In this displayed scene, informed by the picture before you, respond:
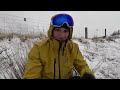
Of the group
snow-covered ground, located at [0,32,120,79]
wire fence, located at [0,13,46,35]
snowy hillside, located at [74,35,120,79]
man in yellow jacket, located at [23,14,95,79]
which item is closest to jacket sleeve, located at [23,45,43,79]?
man in yellow jacket, located at [23,14,95,79]

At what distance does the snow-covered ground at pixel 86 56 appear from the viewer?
484 cm

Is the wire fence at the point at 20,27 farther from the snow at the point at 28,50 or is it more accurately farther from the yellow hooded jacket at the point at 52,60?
the yellow hooded jacket at the point at 52,60

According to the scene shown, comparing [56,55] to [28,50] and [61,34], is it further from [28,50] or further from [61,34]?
[28,50]

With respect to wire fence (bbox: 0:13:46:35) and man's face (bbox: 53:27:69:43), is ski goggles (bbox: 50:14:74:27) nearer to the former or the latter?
man's face (bbox: 53:27:69:43)

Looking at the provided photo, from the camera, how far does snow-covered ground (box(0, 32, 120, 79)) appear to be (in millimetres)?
4845

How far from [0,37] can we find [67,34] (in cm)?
619

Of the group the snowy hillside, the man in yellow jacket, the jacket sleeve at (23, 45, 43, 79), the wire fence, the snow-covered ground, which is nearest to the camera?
the jacket sleeve at (23, 45, 43, 79)

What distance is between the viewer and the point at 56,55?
11.2 feet

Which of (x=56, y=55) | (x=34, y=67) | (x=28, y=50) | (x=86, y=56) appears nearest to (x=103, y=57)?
(x=86, y=56)

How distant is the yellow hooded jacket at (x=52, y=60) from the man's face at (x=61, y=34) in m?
0.07
